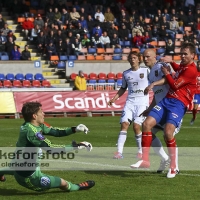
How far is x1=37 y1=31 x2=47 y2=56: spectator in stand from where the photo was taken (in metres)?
35.5

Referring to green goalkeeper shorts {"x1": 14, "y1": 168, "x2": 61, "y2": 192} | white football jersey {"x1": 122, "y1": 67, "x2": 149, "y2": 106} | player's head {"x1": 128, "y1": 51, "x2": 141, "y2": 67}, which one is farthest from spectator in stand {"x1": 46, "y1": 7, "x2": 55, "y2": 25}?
green goalkeeper shorts {"x1": 14, "y1": 168, "x2": 61, "y2": 192}

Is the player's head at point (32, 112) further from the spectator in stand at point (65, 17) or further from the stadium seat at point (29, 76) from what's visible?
the spectator in stand at point (65, 17)

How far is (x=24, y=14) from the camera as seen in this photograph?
38.8 meters

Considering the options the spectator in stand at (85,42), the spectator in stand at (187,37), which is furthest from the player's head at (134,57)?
the spectator in stand at (187,37)

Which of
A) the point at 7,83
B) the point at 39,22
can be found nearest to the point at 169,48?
the point at 39,22

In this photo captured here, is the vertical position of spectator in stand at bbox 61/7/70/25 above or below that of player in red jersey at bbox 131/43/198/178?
above

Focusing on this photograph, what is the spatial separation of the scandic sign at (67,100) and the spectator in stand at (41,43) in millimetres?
9013

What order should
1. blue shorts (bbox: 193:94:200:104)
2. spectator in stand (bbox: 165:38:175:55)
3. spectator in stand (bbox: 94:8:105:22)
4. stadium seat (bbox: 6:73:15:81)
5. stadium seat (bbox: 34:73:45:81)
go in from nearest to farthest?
blue shorts (bbox: 193:94:200:104) → stadium seat (bbox: 6:73:15:81) → stadium seat (bbox: 34:73:45:81) → spectator in stand (bbox: 165:38:175:55) → spectator in stand (bbox: 94:8:105:22)

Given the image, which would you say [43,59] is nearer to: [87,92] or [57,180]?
[87,92]

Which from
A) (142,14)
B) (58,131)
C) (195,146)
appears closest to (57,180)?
(58,131)

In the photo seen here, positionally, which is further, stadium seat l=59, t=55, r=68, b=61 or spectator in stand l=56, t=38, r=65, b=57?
stadium seat l=59, t=55, r=68, b=61

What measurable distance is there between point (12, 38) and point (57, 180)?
84.5 feet

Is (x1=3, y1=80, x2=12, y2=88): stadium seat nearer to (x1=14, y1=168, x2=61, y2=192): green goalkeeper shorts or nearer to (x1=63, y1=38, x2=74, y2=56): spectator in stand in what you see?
(x1=63, y1=38, x2=74, y2=56): spectator in stand

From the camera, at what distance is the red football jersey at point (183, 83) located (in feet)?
35.6
